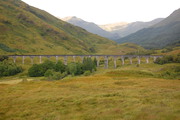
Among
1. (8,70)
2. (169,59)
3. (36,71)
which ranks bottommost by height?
(36,71)

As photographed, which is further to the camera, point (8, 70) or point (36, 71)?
point (8, 70)

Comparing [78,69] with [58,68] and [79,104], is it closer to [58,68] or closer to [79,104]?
[58,68]

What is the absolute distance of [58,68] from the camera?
10988 cm

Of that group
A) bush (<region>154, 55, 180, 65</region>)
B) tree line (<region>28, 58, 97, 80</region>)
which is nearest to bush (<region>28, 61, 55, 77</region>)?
tree line (<region>28, 58, 97, 80</region>)

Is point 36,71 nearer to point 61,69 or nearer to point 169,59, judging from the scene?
point 61,69

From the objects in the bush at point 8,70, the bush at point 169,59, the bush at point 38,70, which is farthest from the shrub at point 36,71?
the bush at point 169,59

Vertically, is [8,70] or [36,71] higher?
[8,70]

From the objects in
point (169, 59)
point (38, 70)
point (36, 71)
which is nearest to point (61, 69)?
point (38, 70)

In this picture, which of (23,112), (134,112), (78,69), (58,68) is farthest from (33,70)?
(134,112)

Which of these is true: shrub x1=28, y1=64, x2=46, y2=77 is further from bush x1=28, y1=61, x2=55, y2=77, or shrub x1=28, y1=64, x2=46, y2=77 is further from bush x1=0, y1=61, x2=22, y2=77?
bush x1=0, y1=61, x2=22, y2=77

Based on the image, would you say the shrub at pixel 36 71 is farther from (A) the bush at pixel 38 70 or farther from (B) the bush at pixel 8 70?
(B) the bush at pixel 8 70

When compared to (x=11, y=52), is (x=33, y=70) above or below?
below

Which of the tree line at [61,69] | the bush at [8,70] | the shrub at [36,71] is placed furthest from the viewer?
the bush at [8,70]

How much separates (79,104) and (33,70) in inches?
3074
